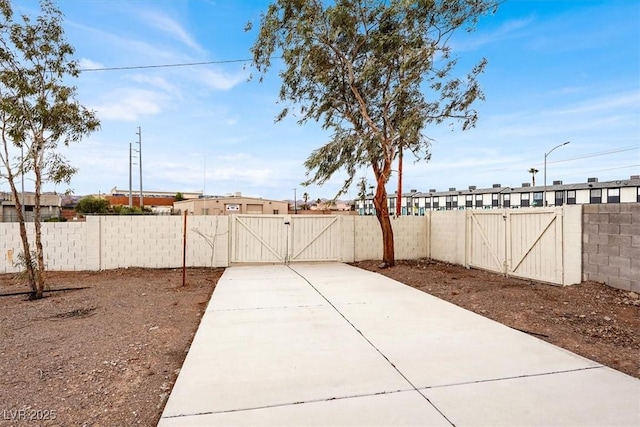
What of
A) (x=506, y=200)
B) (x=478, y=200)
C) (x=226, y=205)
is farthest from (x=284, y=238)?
(x=478, y=200)

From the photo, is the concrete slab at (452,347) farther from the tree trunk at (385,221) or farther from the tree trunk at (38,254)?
the tree trunk at (38,254)

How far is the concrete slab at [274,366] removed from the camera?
284 centimetres

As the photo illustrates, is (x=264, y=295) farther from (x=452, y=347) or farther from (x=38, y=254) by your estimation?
(x=38, y=254)

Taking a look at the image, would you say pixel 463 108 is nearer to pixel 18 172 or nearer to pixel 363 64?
pixel 363 64

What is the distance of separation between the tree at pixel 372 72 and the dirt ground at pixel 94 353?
18.9ft

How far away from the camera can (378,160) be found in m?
10.2

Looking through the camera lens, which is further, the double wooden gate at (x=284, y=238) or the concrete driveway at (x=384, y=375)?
the double wooden gate at (x=284, y=238)

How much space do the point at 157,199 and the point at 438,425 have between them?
60868mm

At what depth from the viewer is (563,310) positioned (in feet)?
17.9

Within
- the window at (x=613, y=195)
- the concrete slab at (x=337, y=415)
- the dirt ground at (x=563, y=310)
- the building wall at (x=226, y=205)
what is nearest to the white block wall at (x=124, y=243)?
the dirt ground at (x=563, y=310)

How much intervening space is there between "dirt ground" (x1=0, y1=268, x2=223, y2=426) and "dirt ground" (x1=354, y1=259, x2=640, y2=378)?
4.42 m

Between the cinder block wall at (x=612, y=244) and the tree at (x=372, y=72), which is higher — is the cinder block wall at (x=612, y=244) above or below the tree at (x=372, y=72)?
below

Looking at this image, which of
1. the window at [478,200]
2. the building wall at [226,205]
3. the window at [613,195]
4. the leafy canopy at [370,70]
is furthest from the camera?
the window at [478,200]

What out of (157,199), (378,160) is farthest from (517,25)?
(157,199)
